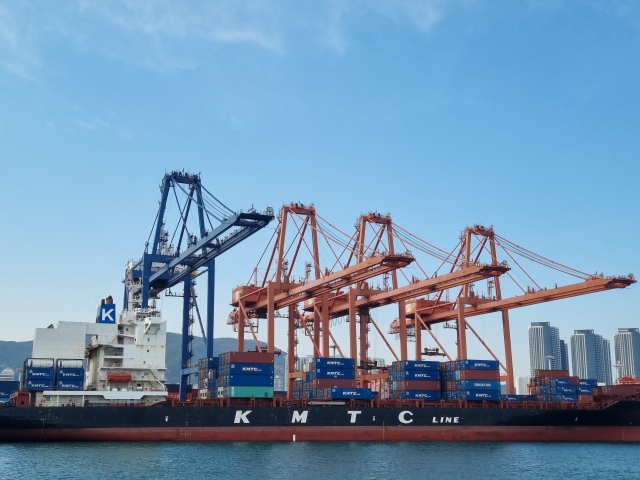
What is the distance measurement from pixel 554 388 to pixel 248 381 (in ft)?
66.1

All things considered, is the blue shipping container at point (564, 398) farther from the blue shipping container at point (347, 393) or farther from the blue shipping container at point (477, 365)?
the blue shipping container at point (347, 393)

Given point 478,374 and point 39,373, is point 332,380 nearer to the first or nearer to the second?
point 478,374

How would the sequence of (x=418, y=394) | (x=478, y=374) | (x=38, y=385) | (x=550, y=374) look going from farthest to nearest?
(x=550, y=374) → (x=418, y=394) → (x=478, y=374) → (x=38, y=385)

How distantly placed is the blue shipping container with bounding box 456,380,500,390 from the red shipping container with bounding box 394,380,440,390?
56.6 inches

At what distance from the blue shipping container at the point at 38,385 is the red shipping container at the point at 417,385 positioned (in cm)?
1937

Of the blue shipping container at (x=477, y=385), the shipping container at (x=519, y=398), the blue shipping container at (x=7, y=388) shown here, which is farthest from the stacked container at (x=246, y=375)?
the shipping container at (x=519, y=398)

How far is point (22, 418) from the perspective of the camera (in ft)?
106

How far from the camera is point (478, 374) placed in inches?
1543

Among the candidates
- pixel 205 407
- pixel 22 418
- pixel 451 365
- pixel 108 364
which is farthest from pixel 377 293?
pixel 22 418

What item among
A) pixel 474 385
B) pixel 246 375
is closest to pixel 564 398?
pixel 474 385

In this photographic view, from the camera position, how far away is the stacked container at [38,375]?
33.3m

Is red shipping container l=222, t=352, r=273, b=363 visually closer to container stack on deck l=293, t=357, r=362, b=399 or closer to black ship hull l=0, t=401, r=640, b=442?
black ship hull l=0, t=401, r=640, b=442

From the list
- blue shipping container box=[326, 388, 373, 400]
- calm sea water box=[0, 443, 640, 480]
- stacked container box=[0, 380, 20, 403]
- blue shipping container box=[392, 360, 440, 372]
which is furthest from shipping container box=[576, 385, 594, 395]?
stacked container box=[0, 380, 20, 403]

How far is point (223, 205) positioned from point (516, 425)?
2170 centimetres
